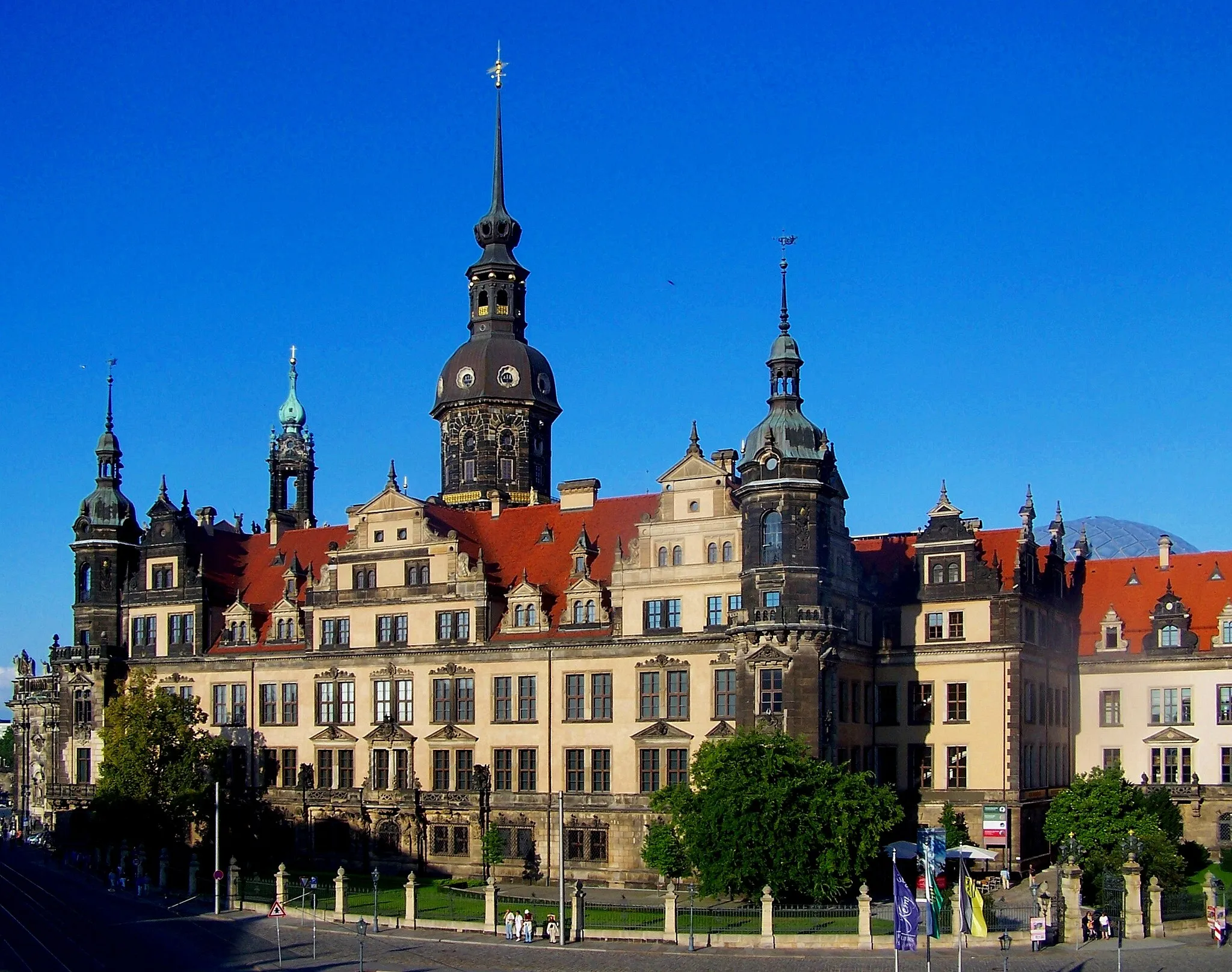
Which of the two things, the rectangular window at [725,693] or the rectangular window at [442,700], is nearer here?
the rectangular window at [725,693]

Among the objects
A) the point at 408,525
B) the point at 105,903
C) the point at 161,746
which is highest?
the point at 408,525

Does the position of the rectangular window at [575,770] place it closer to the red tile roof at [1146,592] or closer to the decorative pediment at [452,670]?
the decorative pediment at [452,670]

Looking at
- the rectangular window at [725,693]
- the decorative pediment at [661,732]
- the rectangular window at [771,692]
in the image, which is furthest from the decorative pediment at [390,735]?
the rectangular window at [771,692]

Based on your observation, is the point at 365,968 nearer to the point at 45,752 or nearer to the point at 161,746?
the point at 161,746

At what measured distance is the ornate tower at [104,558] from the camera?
97.8m

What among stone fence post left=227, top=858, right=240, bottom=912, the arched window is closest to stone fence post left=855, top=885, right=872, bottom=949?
the arched window

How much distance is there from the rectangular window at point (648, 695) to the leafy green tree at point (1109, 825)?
18878 millimetres

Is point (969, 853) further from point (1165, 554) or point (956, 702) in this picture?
point (1165, 554)

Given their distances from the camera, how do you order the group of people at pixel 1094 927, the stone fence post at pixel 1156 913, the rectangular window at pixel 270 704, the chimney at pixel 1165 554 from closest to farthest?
the group of people at pixel 1094 927
the stone fence post at pixel 1156 913
the rectangular window at pixel 270 704
the chimney at pixel 1165 554

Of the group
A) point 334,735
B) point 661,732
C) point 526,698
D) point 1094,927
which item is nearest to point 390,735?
point 334,735

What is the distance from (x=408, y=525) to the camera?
87688 millimetres

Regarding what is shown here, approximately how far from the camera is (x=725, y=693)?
78312mm

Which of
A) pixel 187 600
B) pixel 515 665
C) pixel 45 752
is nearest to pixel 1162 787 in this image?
pixel 515 665

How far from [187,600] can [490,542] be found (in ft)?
60.5
